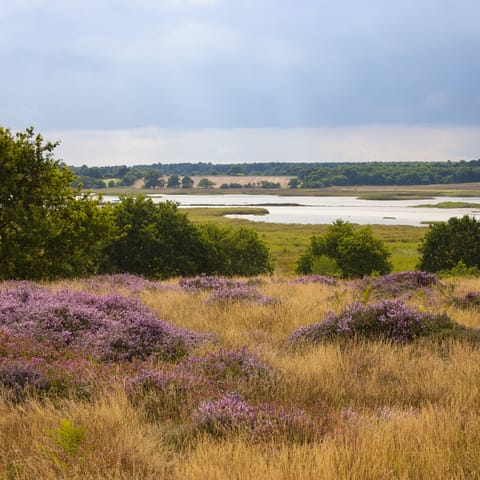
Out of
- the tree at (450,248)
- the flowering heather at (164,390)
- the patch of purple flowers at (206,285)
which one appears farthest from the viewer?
the tree at (450,248)

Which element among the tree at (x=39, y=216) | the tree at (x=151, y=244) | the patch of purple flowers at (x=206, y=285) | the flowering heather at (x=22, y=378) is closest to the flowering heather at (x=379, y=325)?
the flowering heather at (x=22, y=378)

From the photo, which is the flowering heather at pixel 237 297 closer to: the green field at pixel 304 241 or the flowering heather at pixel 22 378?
the flowering heather at pixel 22 378

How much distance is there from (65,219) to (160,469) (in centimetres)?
1924

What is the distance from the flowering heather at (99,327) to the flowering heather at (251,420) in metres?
2.49

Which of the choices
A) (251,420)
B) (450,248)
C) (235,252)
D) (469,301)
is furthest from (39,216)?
(450,248)

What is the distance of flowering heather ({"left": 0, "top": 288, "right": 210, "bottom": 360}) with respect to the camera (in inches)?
311

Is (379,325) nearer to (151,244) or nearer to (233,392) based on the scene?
(233,392)

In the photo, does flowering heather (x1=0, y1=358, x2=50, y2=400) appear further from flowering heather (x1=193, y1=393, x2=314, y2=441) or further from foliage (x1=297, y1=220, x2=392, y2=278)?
foliage (x1=297, y1=220, x2=392, y2=278)

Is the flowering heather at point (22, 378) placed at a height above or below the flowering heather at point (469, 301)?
above

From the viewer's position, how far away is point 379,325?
9109mm

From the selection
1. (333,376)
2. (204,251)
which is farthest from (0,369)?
(204,251)

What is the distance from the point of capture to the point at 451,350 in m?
7.87

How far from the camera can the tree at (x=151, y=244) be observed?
3966 cm

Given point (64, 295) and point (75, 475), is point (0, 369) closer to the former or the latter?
point (75, 475)
